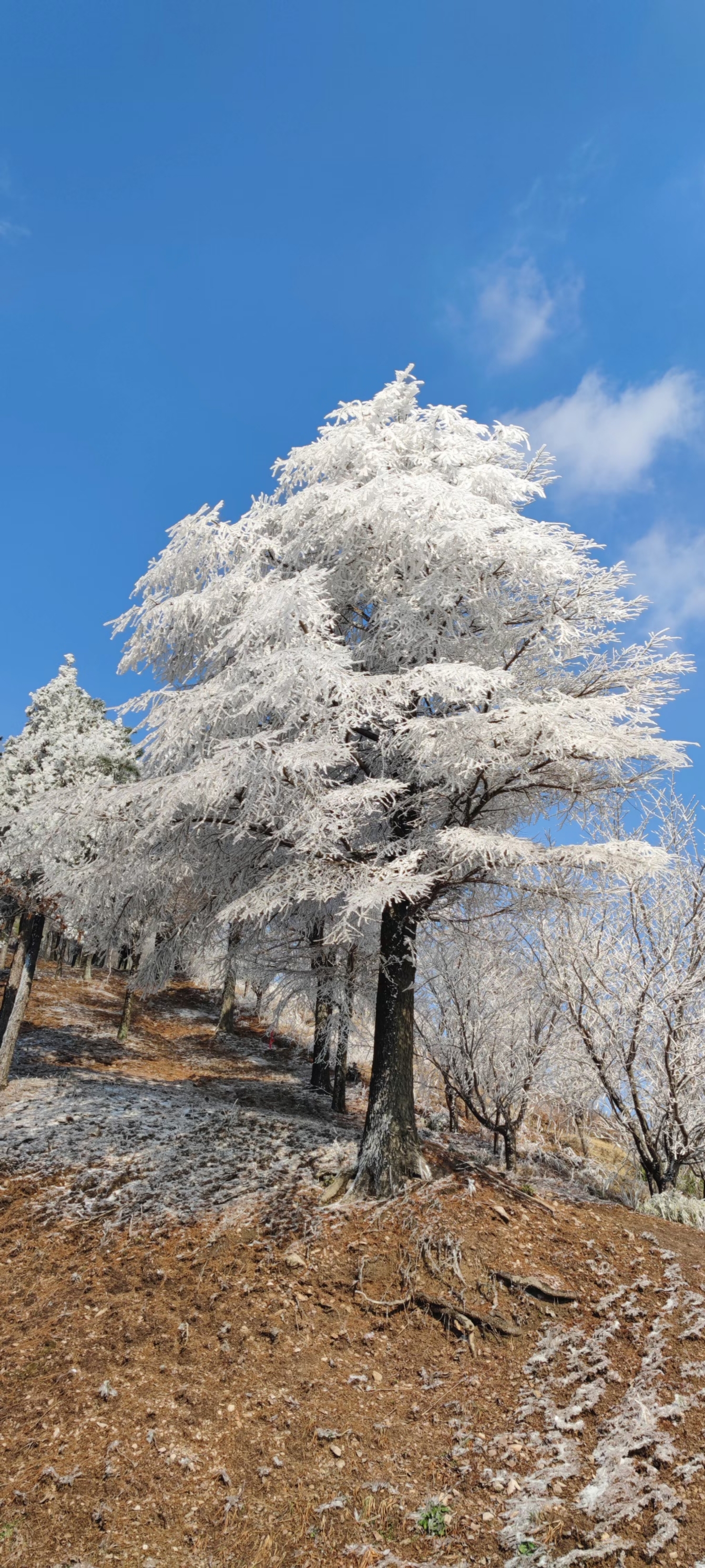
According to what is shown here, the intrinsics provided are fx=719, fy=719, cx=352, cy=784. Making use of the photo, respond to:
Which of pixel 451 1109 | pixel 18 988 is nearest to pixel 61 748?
pixel 18 988

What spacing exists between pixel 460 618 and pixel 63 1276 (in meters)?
7.81

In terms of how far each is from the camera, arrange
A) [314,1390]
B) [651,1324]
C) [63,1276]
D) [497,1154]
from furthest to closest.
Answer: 1. [497,1154]
2. [63,1276]
3. [651,1324]
4. [314,1390]

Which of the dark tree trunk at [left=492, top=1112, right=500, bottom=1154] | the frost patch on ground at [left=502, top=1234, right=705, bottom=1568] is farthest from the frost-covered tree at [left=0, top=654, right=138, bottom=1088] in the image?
the frost patch on ground at [left=502, top=1234, right=705, bottom=1568]

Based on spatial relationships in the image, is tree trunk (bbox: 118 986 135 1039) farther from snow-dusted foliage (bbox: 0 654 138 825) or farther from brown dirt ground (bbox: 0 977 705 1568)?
brown dirt ground (bbox: 0 977 705 1568)

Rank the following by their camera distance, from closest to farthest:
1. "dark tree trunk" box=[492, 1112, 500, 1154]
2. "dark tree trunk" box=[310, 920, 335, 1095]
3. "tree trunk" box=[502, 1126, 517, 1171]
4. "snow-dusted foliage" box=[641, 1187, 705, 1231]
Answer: "snow-dusted foliage" box=[641, 1187, 705, 1231] < "tree trunk" box=[502, 1126, 517, 1171] < "dark tree trunk" box=[310, 920, 335, 1095] < "dark tree trunk" box=[492, 1112, 500, 1154]

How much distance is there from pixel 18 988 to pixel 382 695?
9.50 meters

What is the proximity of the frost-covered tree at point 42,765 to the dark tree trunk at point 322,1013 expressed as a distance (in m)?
4.75

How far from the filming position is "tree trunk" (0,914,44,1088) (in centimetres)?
1241

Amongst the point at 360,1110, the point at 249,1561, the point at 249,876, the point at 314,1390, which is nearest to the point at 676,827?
the point at 249,876

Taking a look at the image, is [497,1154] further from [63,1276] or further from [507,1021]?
[63,1276]

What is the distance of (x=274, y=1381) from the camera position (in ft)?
17.3

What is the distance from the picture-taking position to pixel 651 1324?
5.58 m

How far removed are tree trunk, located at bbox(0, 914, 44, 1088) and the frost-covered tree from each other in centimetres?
1

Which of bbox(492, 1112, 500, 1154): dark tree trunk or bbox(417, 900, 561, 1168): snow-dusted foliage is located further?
bbox(492, 1112, 500, 1154): dark tree trunk
